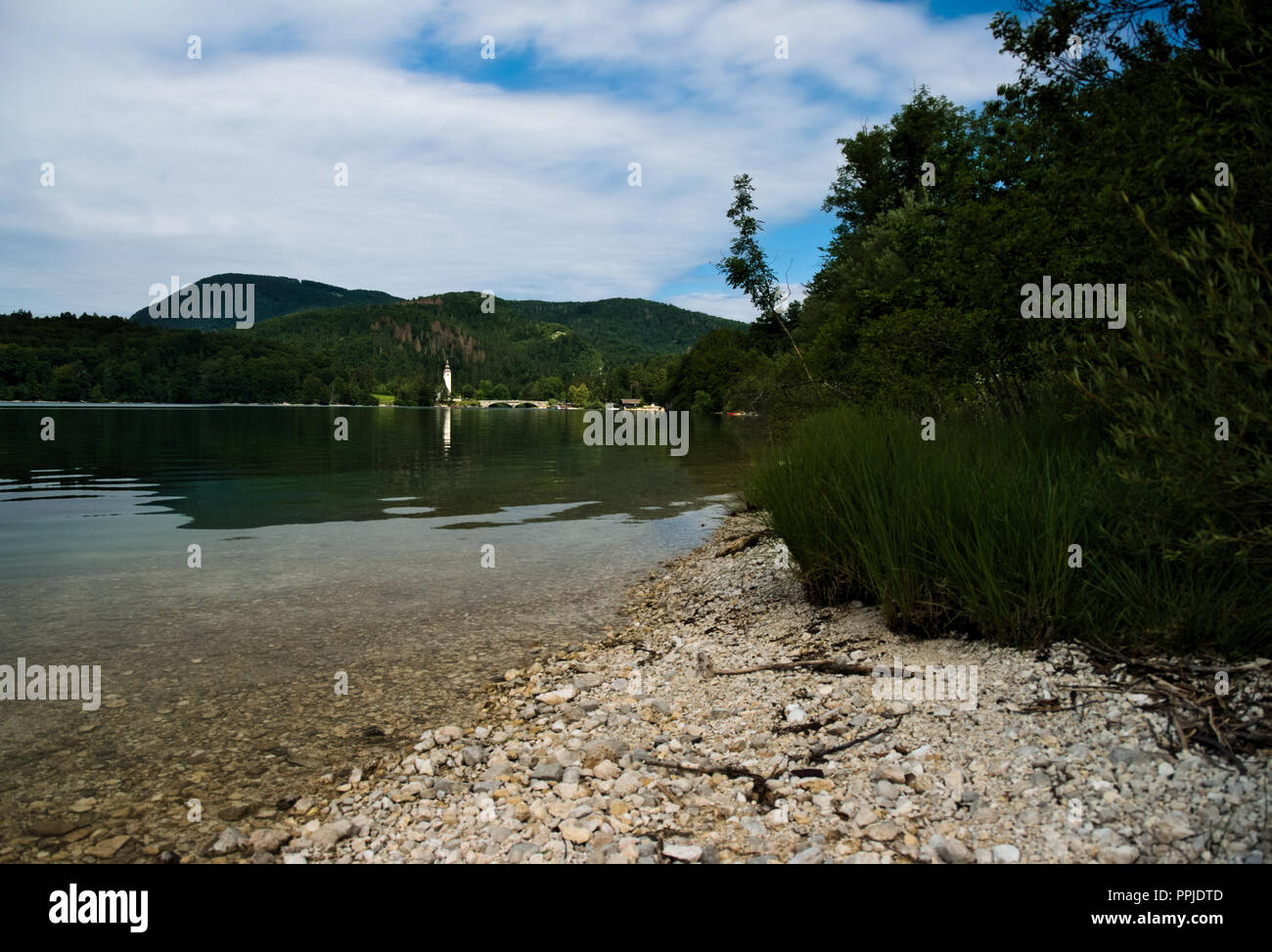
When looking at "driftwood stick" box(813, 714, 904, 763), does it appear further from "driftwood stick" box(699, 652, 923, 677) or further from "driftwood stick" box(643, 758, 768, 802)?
"driftwood stick" box(699, 652, 923, 677)

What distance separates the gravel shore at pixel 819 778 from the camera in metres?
4.36

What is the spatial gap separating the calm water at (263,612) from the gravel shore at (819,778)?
4.15 ft

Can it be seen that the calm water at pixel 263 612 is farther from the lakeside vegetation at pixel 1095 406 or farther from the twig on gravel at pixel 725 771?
the lakeside vegetation at pixel 1095 406

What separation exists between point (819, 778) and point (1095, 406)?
18.3ft

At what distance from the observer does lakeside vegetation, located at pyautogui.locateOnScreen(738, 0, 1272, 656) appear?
4.98m

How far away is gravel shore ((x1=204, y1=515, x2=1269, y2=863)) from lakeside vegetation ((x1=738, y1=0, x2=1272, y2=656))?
692 mm

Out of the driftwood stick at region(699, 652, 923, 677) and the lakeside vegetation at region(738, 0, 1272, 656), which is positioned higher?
the lakeside vegetation at region(738, 0, 1272, 656)

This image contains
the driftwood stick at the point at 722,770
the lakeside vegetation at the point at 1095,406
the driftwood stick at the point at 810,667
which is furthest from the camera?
the driftwood stick at the point at 810,667

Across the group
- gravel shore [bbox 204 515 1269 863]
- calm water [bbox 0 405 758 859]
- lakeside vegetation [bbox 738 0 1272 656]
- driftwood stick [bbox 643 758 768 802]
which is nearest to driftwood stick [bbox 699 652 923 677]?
gravel shore [bbox 204 515 1269 863]

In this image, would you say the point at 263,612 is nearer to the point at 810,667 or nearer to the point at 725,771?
the point at 810,667

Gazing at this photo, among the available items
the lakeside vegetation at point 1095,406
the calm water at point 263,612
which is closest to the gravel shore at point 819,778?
the lakeside vegetation at point 1095,406

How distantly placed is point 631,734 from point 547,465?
1418 inches

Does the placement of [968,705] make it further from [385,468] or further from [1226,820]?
[385,468]
